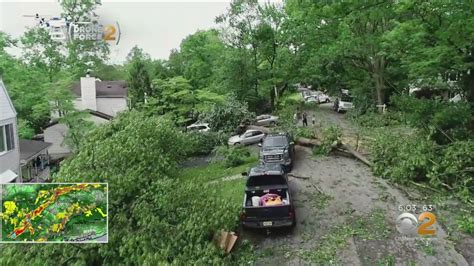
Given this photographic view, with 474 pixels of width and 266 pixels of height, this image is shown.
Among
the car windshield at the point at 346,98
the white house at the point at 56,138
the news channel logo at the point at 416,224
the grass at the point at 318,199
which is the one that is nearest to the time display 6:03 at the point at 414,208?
the news channel logo at the point at 416,224

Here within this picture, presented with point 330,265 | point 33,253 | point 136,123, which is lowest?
point 330,265

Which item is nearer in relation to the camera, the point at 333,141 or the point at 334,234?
the point at 334,234

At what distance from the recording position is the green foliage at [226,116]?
1006 inches

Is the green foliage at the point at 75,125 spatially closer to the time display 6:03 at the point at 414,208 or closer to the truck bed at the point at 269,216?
the truck bed at the point at 269,216

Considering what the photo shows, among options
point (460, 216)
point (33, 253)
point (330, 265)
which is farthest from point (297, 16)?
point (33, 253)

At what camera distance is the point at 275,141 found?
17781 millimetres

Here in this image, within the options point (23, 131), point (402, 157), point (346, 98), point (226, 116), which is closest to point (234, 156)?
point (226, 116)

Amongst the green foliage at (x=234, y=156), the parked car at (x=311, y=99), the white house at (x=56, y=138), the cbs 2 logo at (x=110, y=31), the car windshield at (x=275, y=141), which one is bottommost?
the white house at (x=56, y=138)

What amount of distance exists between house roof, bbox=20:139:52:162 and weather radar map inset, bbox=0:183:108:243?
14.5 m

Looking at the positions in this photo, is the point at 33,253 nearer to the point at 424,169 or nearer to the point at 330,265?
the point at 330,265

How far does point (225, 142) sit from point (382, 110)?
1294cm

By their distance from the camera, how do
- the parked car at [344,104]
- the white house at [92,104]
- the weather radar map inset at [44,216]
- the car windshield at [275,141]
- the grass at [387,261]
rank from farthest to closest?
the parked car at [344,104] < the white house at [92,104] < the car windshield at [275,141] < the grass at [387,261] < the weather radar map inset at [44,216]

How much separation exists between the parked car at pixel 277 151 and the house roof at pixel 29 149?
13.3m

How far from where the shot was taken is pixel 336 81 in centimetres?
3716
